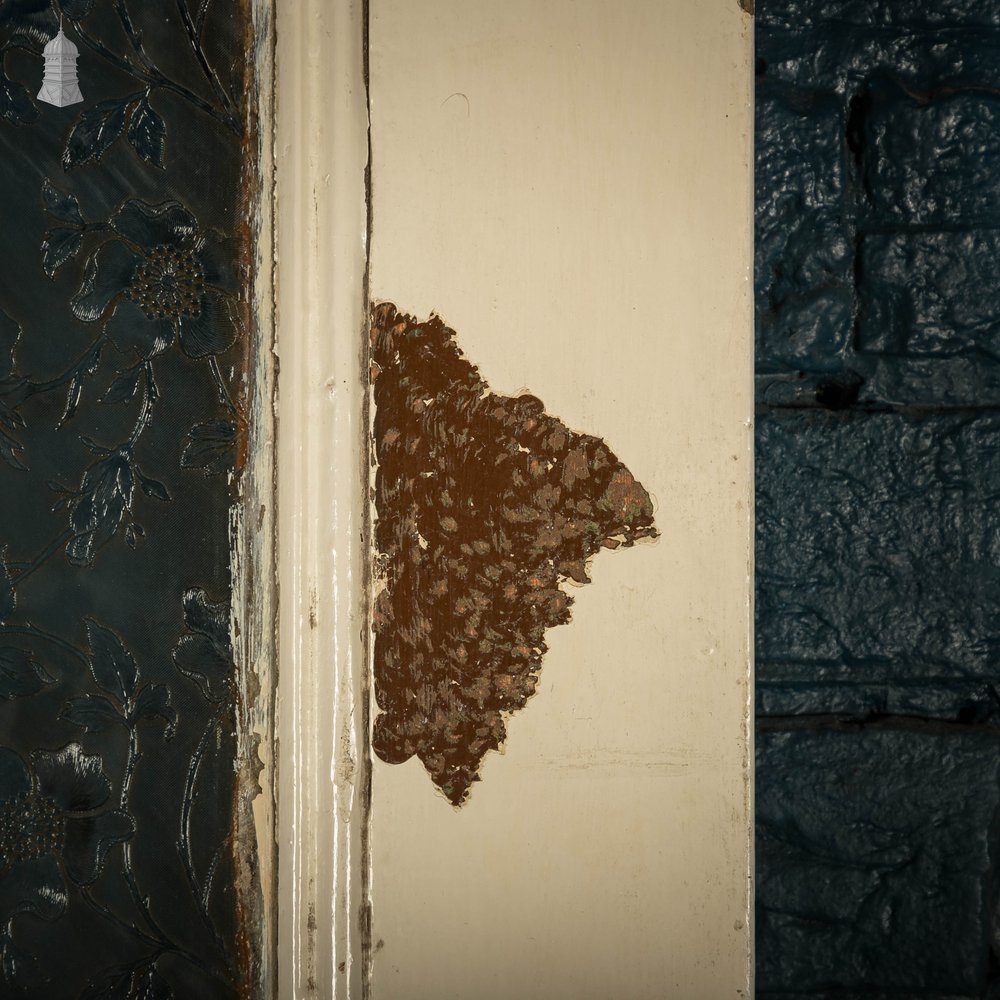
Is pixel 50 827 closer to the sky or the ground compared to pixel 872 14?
closer to the ground

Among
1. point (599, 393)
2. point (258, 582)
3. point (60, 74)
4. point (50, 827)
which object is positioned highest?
point (60, 74)

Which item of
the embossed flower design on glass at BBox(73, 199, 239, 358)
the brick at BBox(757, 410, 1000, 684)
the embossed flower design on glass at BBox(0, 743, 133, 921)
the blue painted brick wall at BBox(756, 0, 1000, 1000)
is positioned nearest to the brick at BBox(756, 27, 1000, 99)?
the blue painted brick wall at BBox(756, 0, 1000, 1000)

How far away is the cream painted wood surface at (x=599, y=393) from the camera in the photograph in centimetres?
62

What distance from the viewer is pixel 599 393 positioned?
2.06 feet

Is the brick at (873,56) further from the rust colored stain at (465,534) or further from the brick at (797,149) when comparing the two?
the rust colored stain at (465,534)

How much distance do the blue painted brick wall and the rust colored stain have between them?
321mm

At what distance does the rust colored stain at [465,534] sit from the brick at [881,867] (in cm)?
41

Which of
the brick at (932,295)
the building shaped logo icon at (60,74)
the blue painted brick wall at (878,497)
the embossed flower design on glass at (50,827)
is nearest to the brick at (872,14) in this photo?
the blue painted brick wall at (878,497)

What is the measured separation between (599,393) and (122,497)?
41 centimetres

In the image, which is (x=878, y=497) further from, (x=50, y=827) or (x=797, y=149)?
(x=50, y=827)

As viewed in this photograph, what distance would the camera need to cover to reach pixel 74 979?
2.03 ft

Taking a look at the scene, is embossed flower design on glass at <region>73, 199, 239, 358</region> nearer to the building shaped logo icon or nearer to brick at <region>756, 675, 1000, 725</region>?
the building shaped logo icon

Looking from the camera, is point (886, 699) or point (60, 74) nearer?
point (60, 74)

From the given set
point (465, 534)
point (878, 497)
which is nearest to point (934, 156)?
point (878, 497)
